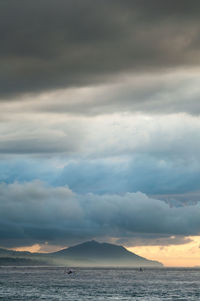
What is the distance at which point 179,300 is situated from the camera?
142 metres

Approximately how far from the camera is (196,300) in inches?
5630

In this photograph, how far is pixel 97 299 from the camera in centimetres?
14262

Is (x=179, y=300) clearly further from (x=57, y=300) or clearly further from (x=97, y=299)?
(x=57, y=300)

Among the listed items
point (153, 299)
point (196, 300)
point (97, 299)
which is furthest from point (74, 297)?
point (196, 300)

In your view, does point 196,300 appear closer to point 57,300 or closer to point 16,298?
point 57,300

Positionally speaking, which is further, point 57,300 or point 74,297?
point 74,297

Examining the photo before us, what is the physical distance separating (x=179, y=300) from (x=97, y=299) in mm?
22737

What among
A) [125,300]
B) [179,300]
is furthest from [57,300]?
[179,300]

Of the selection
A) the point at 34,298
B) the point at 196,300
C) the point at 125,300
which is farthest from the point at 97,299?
the point at 196,300

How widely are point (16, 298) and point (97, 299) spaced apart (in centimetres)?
2269

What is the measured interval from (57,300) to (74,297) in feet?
34.6

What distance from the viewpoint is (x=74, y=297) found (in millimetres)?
150000

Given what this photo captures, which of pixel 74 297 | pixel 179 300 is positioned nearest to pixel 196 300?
pixel 179 300

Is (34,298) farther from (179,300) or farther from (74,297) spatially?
(179,300)
